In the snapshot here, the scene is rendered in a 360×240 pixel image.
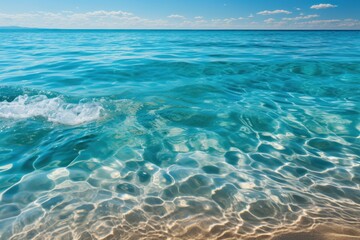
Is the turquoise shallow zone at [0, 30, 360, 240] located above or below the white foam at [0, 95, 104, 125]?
below

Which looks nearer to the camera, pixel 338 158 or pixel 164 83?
pixel 338 158

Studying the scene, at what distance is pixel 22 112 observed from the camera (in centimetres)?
597

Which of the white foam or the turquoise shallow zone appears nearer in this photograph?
the turquoise shallow zone

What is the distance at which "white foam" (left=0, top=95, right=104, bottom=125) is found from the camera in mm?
5742

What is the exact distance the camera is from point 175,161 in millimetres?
4254

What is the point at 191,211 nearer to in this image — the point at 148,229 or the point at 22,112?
the point at 148,229

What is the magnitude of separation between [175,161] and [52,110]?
144 inches

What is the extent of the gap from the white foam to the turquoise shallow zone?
3cm

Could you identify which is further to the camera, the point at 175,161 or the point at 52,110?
the point at 52,110

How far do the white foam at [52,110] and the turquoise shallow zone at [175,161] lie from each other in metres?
0.03

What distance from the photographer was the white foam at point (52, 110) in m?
5.74

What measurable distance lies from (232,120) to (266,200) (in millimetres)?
2838

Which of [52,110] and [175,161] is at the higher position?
[52,110]

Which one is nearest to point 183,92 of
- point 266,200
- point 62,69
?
point 266,200
